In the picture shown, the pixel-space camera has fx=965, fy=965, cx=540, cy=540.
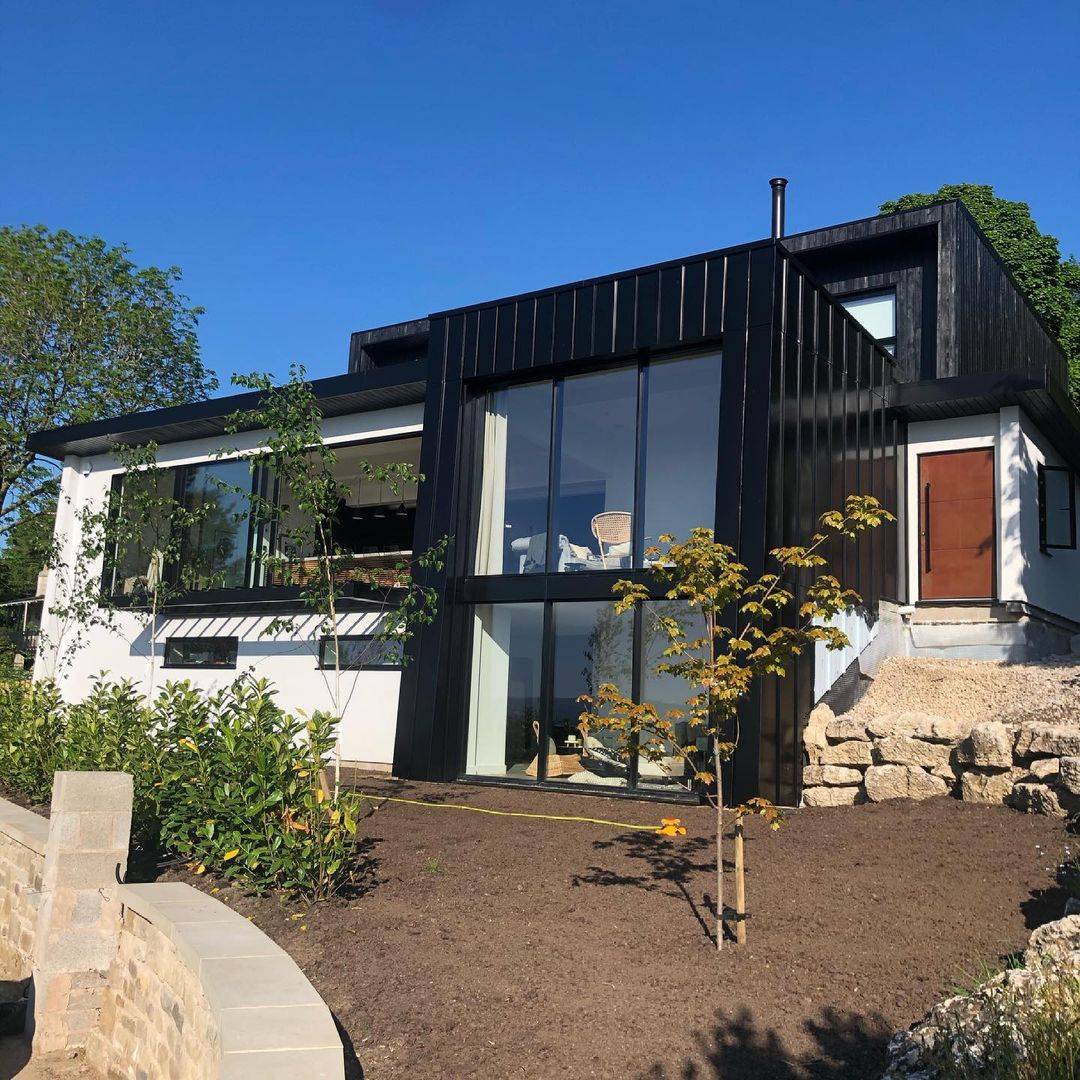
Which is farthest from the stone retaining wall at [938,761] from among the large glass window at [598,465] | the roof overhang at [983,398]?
the roof overhang at [983,398]

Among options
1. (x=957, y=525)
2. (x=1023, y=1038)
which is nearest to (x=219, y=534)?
(x=957, y=525)

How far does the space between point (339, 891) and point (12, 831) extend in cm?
368

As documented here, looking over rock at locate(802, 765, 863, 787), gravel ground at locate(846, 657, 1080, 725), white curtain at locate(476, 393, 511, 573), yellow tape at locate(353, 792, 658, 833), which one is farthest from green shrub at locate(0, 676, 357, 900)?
gravel ground at locate(846, 657, 1080, 725)

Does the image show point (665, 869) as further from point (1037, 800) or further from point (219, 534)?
point (219, 534)

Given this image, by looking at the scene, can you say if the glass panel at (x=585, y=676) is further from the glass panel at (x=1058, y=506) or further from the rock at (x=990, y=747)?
the glass panel at (x=1058, y=506)

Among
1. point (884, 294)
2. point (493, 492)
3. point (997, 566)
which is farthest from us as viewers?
point (884, 294)

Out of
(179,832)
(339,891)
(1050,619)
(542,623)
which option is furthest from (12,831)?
(1050,619)

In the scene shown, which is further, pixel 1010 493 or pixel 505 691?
pixel 1010 493

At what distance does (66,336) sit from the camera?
2962 centimetres

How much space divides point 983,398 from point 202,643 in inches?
512

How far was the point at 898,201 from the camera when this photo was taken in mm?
28594

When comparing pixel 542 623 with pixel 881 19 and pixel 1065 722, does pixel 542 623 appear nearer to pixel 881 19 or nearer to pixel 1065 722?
pixel 1065 722

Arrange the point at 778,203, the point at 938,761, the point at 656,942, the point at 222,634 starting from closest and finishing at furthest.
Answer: the point at 656,942 < the point at 938,761 < the point at 778,203 < the point at 222,634

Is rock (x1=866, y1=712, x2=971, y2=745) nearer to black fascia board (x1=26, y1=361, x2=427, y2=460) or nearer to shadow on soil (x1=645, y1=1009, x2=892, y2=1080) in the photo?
shadow on soil (x1=645, y1=1009, x2=892, y2=1080)
